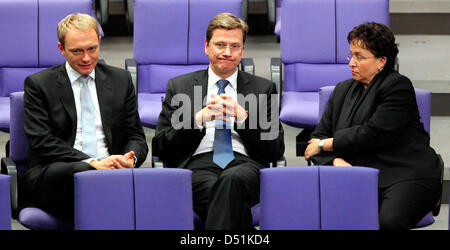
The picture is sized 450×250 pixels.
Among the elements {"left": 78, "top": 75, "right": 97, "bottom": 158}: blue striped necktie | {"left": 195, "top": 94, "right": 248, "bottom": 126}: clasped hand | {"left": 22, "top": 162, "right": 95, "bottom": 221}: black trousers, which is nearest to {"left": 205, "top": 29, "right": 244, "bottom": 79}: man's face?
{"left": 195, "top": 94, "right": 248, "bottom": 126}: clasped hand

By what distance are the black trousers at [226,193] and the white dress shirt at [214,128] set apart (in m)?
0.06

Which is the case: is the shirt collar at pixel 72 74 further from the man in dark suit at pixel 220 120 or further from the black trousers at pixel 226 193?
the black trousers at pixel 226 193

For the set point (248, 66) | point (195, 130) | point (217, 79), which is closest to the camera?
point (195, 130)

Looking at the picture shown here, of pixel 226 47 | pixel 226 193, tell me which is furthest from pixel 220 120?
pixel 226 193

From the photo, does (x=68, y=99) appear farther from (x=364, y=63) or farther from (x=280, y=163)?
(x=364, y=63)

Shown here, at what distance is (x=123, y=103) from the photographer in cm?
238

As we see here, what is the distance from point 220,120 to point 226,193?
12.4 inches

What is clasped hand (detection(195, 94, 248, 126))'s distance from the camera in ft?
7.34

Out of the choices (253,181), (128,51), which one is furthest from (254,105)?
(128,51)

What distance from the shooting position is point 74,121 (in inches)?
91.4

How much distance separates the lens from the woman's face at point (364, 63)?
2373mm

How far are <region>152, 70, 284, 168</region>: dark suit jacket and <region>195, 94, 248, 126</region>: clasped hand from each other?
0.22 feet

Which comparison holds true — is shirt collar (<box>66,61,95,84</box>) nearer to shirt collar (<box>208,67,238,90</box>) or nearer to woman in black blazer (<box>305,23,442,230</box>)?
shirt collar (<box>208,67,238,90</box>)
